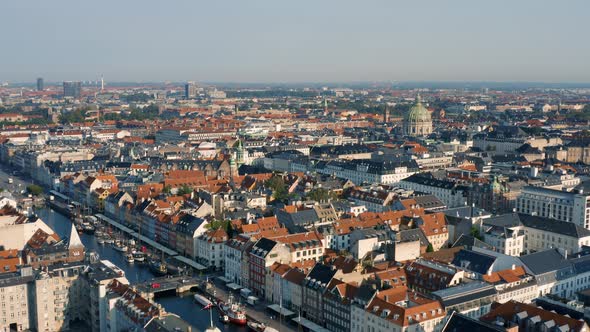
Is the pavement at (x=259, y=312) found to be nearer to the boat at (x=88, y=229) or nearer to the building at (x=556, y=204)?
the boat at (x=88, y=229)

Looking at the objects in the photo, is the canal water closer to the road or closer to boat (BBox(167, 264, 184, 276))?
boat (BBox(167, 264, 184, 276))

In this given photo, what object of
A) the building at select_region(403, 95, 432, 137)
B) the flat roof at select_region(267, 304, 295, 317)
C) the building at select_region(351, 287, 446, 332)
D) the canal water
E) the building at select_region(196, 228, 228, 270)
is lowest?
the canal water

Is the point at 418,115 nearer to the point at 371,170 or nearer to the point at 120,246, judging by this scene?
the point at 371,170

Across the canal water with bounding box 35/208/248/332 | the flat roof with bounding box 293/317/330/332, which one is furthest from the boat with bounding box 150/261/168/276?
the flat roof with bounding box 293/317/330/332

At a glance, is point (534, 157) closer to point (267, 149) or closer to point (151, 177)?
point (267, 149)

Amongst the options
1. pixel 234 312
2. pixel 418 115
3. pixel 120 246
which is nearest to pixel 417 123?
pixel 418 115

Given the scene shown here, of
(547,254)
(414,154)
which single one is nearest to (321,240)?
(547,254)
